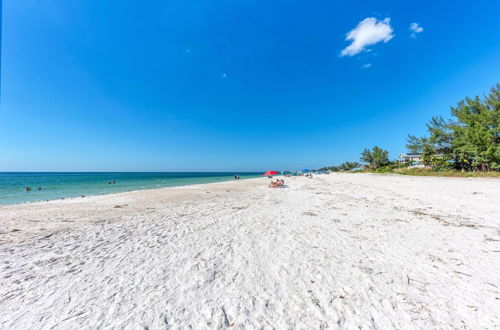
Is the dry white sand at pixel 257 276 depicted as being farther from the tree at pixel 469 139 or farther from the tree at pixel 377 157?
the tree at pixel 377 157

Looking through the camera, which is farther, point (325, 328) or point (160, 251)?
point (160, 251)

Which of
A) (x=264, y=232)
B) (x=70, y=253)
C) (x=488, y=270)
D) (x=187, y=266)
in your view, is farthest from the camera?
(x=264, y=232)

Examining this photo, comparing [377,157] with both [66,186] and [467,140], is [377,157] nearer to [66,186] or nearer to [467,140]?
[467,140]

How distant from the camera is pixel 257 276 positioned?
3.37 meters

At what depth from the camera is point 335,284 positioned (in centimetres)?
309

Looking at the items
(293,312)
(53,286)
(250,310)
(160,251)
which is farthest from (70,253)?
(293,312)

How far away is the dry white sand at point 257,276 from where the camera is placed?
242cm

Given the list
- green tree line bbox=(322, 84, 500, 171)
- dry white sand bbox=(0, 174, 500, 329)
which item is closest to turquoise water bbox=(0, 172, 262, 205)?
dry white sand bbox=(0, 174, 500, 329)

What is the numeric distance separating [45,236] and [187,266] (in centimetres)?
557

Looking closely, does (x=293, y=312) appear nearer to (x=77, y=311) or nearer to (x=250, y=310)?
(x=250, y=310)

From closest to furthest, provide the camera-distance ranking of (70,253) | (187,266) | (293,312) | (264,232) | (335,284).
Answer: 1. (293,312)
2. (335,284)
3. (187,266)
4. (70,253)
5. (264,232)

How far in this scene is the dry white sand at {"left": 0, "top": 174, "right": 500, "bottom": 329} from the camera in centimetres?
242

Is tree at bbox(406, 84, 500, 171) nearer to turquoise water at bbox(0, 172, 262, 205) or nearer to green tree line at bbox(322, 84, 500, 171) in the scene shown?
green tree line at bbox(322, 84, 500, 171)

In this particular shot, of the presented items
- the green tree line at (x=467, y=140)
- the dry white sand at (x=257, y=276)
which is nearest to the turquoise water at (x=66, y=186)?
the dry white sand at (x=257, y=276)
